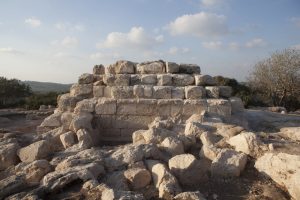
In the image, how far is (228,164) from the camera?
483cm

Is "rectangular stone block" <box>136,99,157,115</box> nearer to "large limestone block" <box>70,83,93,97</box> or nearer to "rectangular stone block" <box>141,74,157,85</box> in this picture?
"rectangular stone block" <box>141,74,157,85</box>

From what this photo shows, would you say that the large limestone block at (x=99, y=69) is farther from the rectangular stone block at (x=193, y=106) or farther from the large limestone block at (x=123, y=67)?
the rectangular stone block at (x=193, y=106)

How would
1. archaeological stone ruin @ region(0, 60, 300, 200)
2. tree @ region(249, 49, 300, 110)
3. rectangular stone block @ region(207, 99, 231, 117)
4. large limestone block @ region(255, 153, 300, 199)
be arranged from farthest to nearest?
1. tree @ region(249, 49, 300, 110)
2. rectangular stone block @ region(207, 99, 231, 117)
3. archaeological stone ruin @ region(0, 60, 300, 200)
4. large limestone block @ region(255, 153, 300, 199)

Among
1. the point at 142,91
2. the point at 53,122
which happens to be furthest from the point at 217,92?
the point at 53,122

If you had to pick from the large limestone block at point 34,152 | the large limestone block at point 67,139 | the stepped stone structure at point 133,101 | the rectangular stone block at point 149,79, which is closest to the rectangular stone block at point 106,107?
the stepped stone structure at point 133,101

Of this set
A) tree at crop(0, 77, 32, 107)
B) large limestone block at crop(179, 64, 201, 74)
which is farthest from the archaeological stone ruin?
tree at crop(0, 77, 32, 107)

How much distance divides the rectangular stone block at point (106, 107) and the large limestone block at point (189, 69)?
217cm

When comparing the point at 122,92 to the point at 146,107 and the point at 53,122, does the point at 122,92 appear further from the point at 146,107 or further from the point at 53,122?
the point at 53,122

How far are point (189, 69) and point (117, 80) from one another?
2080mm

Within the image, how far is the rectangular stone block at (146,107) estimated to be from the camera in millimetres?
7645

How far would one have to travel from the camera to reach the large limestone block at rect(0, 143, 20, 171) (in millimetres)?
5759

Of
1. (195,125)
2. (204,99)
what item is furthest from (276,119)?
(195,125)

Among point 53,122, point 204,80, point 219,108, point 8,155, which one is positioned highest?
point 204,80

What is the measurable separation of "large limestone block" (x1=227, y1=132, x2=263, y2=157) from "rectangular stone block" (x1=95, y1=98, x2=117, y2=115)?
334cm
